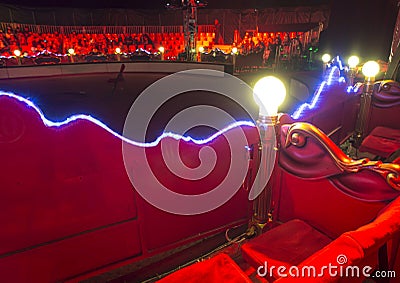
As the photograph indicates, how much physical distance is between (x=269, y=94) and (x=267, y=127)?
9.3 inches

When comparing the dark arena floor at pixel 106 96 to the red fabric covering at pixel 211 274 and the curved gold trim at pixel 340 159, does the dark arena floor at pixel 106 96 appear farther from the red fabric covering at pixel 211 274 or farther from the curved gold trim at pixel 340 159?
the red fabric covering at pixel 211 274

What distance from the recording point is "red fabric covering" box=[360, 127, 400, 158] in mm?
2947

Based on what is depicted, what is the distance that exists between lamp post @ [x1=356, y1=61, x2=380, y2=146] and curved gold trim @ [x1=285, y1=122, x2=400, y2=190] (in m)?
2.47

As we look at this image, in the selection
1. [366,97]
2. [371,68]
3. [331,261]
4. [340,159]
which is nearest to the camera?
[331,261]

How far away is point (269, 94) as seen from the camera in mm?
1832

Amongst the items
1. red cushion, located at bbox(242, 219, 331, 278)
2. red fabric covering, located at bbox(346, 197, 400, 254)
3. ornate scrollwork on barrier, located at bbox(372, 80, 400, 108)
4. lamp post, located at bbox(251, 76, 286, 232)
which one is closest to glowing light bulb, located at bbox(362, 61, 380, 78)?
ornate scrollwork on barrier, located at bbox(372, 80, 400, 108)

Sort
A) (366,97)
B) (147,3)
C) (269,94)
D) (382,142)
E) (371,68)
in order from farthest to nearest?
(147,3) → (366,97) → (371,68) → (382,142) → (269,94)

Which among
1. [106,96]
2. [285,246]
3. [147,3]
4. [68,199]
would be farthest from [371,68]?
[147,3]

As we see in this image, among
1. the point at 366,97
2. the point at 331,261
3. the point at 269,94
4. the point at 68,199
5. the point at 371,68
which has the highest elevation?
the point at 371,68

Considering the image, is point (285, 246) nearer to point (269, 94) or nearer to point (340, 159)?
point (340, 159)

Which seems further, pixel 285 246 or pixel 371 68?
pixel 371 68

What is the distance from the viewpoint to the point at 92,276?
83.4 inches

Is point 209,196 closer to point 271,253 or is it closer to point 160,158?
point 160,158

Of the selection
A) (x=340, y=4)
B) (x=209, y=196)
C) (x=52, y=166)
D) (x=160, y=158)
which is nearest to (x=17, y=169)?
(x=52, y=166)
